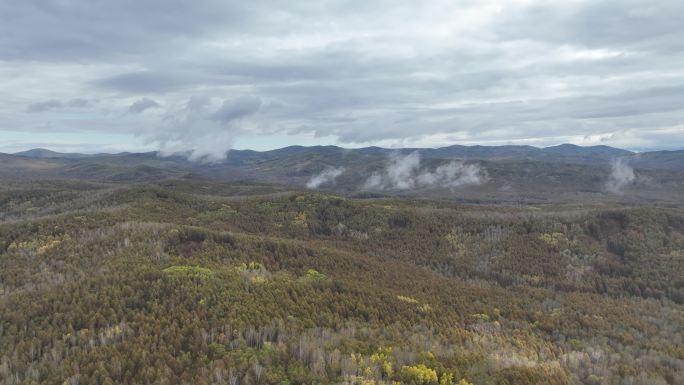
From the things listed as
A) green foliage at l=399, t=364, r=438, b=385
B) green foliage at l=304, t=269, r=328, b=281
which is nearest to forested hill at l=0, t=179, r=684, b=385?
green foliage at l=399, t=364, r=438, b=385

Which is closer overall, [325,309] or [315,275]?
[325,309]

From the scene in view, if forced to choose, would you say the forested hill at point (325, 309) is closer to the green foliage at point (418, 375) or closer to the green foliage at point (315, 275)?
the green foliage at point (418, 375)

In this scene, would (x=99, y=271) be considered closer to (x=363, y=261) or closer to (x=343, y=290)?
(x=343, y=290)

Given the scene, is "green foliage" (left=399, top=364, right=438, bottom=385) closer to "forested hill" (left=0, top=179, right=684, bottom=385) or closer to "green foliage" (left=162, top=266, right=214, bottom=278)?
"forested hill" (left=0, top=179, right=684, bottom=385)

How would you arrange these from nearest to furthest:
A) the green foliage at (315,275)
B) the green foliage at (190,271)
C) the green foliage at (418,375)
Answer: the green foliage at (418,375) < the green foliage at (190,271) < the green foliage at (315,275)

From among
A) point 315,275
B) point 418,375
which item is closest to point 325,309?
point 315,275

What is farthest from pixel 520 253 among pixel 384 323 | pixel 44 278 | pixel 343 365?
pixel 44 278

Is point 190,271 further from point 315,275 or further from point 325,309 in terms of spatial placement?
point 315,275

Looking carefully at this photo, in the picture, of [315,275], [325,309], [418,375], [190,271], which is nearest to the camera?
[418,375]

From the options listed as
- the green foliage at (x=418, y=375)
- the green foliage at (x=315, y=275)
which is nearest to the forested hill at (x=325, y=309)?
the green foliage at (x=418, y=375)
